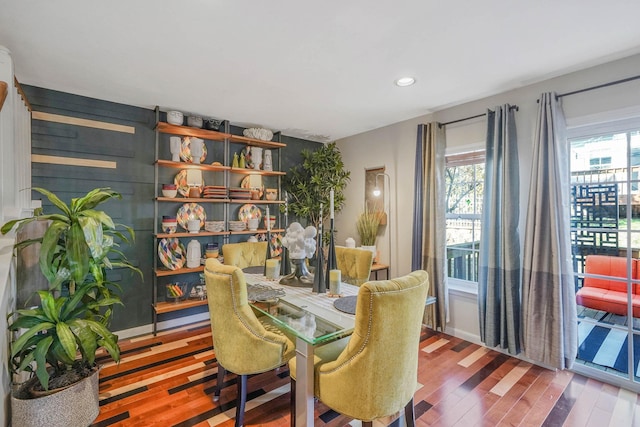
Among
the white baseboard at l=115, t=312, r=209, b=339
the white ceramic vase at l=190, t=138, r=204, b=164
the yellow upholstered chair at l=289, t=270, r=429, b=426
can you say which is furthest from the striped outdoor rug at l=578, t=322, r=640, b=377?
the white ceramic vase at l=190, t=138, r=204, b=164

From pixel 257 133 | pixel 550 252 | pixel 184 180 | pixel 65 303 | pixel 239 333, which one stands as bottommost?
pixel 239 333

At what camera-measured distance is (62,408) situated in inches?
62.0

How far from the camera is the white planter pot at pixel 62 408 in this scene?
1487 millimetres

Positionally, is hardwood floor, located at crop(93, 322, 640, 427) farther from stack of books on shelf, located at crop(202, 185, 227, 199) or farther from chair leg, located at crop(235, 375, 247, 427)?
stack of books on shelf, located at crop(202, 185, 227, 199)

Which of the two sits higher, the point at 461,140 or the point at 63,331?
the point at 461,140

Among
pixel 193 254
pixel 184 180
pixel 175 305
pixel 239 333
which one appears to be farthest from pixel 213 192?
pixel 239 333

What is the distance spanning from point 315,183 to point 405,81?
6.12 ft

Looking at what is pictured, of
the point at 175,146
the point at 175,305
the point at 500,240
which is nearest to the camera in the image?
the point at 500,240

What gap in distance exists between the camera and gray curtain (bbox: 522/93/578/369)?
7.47 ft

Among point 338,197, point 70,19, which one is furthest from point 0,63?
point 338,197

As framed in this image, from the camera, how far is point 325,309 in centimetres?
170

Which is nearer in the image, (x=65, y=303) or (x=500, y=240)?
(x=65, y=303)

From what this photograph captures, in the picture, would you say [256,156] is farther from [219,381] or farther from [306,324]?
[306,324]

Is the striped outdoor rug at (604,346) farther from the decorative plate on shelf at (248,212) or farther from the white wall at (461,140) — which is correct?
the decorative plate on shelf at (248,212)
